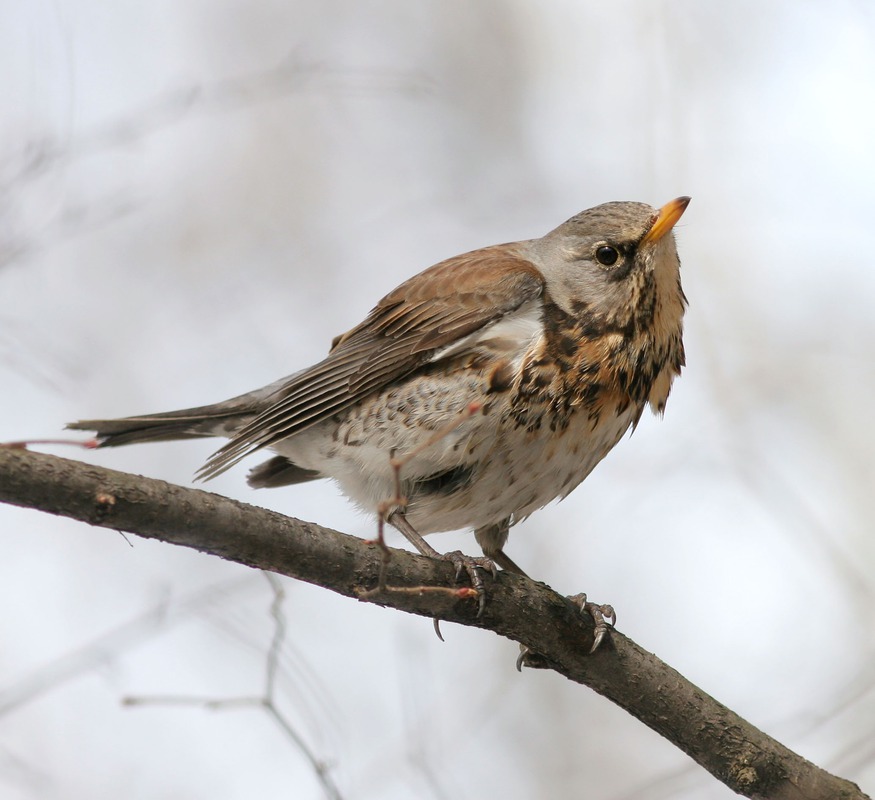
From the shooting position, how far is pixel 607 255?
4746 millimetres

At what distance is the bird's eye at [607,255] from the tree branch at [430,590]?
60.4 inches

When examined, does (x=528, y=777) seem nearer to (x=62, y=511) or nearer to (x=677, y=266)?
(x=677, y=266)

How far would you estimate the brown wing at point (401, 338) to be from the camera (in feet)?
15.3

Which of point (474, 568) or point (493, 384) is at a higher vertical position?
point (493, 384)

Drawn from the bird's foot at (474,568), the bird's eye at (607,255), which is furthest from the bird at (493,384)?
the bird's foot at (474,568)

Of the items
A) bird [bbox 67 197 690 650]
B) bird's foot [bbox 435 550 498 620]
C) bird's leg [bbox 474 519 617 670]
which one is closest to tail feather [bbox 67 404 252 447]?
bird [bbox 67 197 690 650]

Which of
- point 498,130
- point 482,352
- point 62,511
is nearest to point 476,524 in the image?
point 482,352

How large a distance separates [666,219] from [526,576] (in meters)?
1.64

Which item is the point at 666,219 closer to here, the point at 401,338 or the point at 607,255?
the point at 607,255

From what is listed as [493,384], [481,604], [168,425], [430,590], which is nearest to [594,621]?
[481,604]

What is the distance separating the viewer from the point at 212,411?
5.30 m

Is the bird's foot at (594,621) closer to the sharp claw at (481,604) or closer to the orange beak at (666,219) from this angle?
the sharp claw at (481,604)

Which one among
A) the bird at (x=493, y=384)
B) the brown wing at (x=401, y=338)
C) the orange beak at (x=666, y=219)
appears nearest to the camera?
the bird at (x=493, y=384)

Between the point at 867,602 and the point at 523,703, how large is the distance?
8.01 ft
